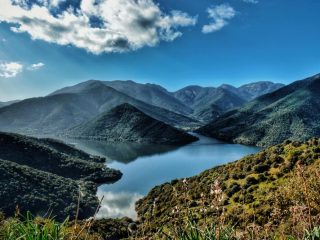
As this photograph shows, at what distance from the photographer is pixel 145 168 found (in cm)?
13850

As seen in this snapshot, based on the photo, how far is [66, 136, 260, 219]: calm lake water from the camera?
84500mm

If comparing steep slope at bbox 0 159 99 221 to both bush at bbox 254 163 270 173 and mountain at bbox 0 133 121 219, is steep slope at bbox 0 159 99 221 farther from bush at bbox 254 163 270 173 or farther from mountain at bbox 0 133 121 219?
bush at bbox 254 163 270 173

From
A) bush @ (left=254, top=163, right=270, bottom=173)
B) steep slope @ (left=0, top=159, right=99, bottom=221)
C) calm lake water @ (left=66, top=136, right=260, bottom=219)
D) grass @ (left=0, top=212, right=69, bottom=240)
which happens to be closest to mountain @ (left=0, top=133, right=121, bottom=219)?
steep slope @ (left=0, top=159, right=99, bottom=221)

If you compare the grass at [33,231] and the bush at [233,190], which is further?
the bush at [233,190]

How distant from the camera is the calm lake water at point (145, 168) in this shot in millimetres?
84500

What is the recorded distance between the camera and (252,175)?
184 feet

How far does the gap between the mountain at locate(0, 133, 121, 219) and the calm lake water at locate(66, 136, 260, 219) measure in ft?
15.1

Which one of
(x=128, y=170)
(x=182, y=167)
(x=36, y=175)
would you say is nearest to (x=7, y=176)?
(x=36, y=175)

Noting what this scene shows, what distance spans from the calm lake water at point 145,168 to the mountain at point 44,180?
15.1ft

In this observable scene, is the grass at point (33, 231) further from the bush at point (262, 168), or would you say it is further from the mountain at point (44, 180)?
the bush at point (262, 168)

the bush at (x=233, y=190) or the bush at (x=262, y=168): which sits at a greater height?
the bush at (x=262, y=168)

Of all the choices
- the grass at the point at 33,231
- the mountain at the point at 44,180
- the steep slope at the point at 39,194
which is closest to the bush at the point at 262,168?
the mountain at the point at 44,180

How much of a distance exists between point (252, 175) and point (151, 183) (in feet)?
175

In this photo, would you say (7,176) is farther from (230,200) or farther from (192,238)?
(192,238)
